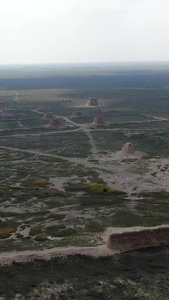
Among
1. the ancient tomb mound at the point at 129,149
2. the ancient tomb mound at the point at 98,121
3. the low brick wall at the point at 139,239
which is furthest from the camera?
the ancient tomb mound at the point at 98,121

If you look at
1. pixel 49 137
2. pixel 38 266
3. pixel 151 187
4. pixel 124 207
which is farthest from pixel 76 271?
pixel 49 137

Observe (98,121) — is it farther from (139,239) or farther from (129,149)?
(139,239)

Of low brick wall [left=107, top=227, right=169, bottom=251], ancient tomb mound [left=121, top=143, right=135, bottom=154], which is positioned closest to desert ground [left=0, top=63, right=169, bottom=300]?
ancient tomb mound [left=121, top=143, right=135, bottom=154]

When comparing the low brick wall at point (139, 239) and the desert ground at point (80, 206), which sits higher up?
the low brick wall at point (139, 239)

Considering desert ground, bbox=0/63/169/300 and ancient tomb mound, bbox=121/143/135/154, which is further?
ancient tomb mound, bbox=121/143/135/154

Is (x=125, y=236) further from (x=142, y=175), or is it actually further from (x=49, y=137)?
(x=49, y=137)

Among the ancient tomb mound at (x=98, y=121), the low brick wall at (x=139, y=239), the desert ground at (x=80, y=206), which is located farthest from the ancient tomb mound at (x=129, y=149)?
the low brick wall at (x=139, y=239)

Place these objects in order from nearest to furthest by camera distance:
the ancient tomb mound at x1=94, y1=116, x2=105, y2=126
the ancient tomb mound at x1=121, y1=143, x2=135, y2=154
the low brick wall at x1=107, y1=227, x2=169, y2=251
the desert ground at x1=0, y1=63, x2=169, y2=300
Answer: the desert ground at x1=0, y1=63, x2=169, y2=300
the low brick wall at x1=107, y1=227, x2=169, y2=251
the ancient tomb mound at x1=121, y1=143, x2=135, y2=154
the ancient tomb mound at x1=94, y1=116, x2=105, y2=126

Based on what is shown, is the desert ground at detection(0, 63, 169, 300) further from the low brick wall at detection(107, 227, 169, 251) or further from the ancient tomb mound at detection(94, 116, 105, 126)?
the low brick wall at detection(107, 227, 169, 251)

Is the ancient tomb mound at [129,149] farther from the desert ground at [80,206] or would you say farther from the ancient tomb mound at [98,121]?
the ancient tomb mound at [98,121]
